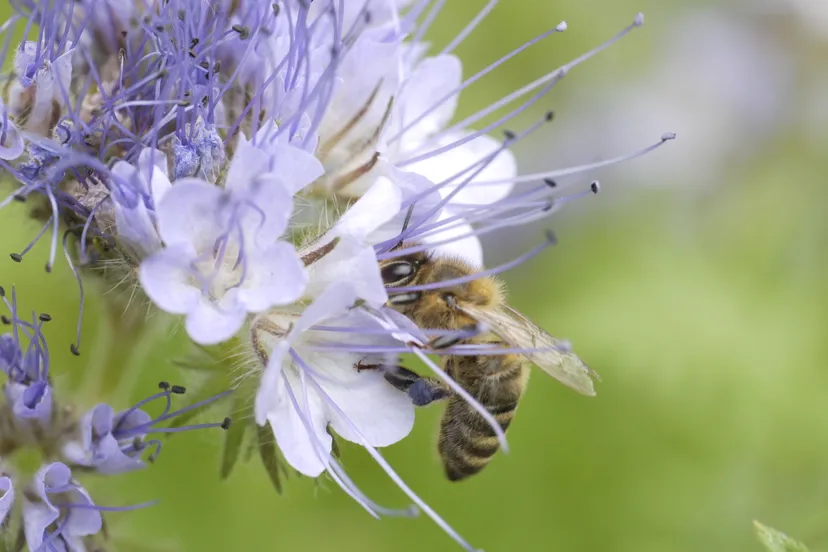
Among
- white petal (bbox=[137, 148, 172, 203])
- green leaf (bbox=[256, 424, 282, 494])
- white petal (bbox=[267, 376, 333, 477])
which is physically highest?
white petal (bbox=[137, 148, 172, 203])

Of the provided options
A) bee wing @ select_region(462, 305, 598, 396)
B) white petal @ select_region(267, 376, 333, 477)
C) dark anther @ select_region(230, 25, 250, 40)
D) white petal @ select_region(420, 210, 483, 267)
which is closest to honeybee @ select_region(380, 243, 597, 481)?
bee wing @ select_region(462, 305, 598, 396)

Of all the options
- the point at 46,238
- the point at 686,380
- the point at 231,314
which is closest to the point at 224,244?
the point at 231,314

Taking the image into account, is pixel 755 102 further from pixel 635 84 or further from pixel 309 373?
pixel 309 373

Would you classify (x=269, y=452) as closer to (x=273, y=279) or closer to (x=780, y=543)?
(x=273, y=279)

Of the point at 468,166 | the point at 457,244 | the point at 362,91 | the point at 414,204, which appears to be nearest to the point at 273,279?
the point at 414,204

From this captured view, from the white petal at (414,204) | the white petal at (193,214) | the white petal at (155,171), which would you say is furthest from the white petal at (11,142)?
the white petal at (414,204)

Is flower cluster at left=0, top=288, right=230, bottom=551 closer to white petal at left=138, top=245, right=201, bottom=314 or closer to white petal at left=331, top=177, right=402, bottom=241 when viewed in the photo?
white petal at left=138, top=245, right=201, bottom=314
